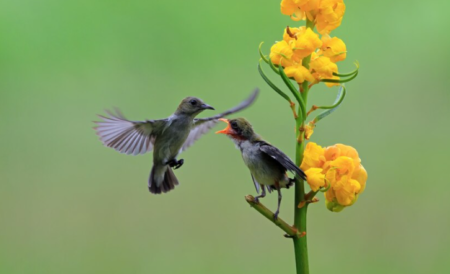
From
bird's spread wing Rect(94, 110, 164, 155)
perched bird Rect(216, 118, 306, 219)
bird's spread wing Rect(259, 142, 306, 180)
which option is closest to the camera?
bird's spread wing Rect(259, 142, 306, 180)

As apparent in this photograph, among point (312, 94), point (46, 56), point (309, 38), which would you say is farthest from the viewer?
point (46, 56)

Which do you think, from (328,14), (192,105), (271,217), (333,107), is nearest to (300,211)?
(271,217)

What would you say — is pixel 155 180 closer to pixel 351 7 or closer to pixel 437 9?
pixel 351 7

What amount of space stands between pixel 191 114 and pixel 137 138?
0.42 feet

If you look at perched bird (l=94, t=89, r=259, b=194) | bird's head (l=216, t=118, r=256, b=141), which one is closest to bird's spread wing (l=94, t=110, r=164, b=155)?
perched bird (l=94, t=89, r=259, b=194)

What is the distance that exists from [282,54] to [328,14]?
9cm

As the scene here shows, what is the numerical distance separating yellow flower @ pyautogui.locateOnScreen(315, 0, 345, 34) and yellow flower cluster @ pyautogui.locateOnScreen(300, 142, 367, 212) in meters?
0.17

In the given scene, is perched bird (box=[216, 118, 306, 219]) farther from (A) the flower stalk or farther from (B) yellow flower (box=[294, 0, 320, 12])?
(B) yellow flower (box=[294, 0, 320, 12])

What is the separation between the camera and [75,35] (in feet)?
11.6

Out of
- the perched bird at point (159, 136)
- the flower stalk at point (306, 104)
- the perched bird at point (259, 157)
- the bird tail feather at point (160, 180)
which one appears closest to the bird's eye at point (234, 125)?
the perched bird at point (259, 157)

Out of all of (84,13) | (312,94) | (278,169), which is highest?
(84,13)

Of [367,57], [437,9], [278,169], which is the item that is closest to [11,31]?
[367,57]

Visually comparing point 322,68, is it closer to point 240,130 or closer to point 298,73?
point 298,73

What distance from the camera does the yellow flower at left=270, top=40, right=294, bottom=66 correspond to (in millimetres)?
814
